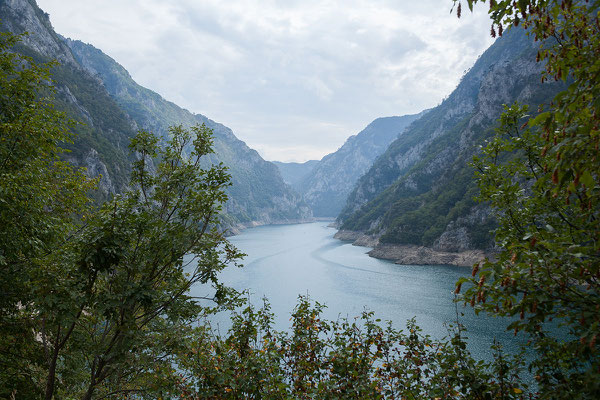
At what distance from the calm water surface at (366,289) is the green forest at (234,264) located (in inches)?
933

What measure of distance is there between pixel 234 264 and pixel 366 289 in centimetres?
6436

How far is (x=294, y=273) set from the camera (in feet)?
276

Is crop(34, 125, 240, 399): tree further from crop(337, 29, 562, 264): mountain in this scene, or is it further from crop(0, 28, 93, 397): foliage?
crop(337, 29, 562, 264): mountain

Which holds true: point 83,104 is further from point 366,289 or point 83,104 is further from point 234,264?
point 234,264

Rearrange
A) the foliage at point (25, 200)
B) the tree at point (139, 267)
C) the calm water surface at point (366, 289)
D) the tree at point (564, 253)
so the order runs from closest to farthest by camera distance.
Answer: the tree at point (564, 253), the tree at point (139, 267), the foliage at point (25, 200), the calm water surface at point (366, 289)

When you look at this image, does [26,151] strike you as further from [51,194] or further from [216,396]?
[216,396]

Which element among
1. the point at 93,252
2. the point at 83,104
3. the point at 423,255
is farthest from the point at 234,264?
the point at 83,104

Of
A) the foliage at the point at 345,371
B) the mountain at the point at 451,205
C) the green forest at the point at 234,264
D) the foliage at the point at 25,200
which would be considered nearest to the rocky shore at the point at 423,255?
the mountain at the point at 451,205

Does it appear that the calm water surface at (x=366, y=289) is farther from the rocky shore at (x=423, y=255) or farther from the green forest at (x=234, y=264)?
the green forest at (x=234, y=264)

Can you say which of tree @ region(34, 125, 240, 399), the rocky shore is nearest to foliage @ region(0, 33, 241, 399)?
tree @ region(34, 125, 240, 399)

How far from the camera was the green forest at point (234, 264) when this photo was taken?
383 centimetres

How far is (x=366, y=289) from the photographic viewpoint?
67375 millimetres

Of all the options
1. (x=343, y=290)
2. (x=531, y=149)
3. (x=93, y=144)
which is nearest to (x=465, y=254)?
(x=343, y=290)

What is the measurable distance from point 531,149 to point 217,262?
774 cm
